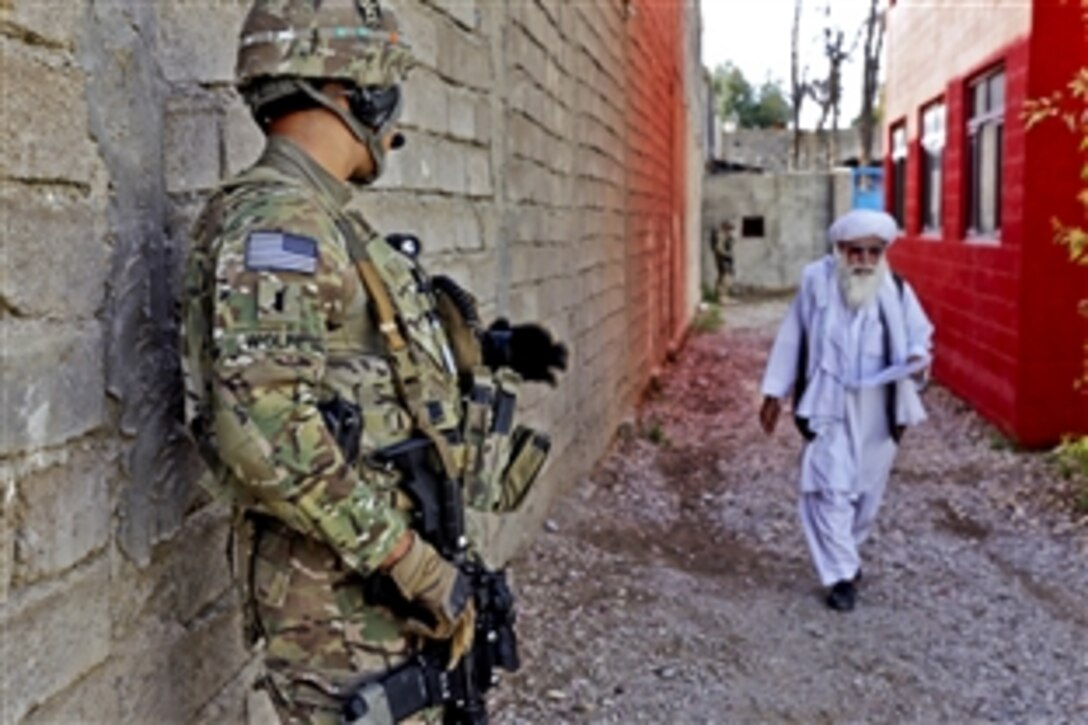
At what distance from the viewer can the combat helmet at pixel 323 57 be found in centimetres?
194

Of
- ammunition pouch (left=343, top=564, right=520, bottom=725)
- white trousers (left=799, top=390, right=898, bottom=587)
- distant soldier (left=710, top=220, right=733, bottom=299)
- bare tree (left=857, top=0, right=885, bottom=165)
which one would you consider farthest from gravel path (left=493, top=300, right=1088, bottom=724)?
bare tree (left=857, top=0, right=885, bottom=165)

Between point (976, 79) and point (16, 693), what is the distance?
1004 cm

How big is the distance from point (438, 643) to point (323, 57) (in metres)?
0.95

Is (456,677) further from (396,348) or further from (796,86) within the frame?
(796,86)

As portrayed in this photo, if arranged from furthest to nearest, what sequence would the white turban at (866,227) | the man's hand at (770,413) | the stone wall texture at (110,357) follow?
the man's hand at (770,413) < the white turban at (866,227) < the stone wall texture at (110,357)

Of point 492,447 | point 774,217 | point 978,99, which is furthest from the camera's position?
point 774,217

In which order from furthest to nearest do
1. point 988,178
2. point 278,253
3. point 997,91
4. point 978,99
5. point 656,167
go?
point 656,167, point 978,99, point 988,178, point 997,91, point 278,253

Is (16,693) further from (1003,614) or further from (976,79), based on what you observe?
(976,79)

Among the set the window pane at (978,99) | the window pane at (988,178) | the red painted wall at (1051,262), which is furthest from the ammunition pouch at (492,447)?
the window pane at (978,99)

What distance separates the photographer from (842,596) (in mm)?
5105

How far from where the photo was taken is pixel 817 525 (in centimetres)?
523

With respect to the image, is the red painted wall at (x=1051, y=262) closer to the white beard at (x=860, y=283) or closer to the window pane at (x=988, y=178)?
the window pane at (x=988, y=178)

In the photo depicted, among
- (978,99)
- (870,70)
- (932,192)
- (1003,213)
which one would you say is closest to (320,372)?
(1003,213)

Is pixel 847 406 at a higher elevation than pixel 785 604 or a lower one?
higher
